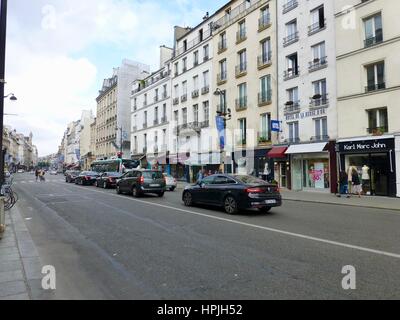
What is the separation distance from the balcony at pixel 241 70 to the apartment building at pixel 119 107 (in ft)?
93.4

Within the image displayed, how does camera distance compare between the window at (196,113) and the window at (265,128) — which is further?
the window at (196,113)

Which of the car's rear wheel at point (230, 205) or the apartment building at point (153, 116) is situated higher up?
the apartment building at point (153, 116)

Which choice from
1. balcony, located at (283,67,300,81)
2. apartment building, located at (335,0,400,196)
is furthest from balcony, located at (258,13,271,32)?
apartment building, located at (335,0,400,196)

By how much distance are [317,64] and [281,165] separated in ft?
26.1

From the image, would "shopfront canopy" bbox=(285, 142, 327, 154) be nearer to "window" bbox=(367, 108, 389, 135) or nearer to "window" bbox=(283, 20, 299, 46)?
"window" bbox=(367, 108, 389, 135)

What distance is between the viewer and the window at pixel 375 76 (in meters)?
19.3

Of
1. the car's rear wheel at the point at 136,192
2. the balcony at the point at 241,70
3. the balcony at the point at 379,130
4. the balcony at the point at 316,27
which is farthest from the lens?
the balcony at the point at 241,70

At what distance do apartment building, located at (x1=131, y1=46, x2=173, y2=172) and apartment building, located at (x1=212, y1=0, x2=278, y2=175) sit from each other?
36.5 feet

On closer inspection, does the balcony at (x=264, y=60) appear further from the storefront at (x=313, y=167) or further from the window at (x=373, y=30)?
the window at (x=373, y=30)

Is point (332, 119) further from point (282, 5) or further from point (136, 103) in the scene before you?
point (136, 103)

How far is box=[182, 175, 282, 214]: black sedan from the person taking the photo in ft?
35.7

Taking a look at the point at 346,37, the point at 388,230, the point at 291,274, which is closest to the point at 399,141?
the point at 346,37

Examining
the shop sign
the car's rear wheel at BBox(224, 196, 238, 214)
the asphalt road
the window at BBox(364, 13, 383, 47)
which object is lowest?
the asphalt road

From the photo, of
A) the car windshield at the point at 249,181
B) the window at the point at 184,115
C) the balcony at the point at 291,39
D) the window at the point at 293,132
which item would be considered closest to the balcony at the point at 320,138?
the window at the point at 293,132
